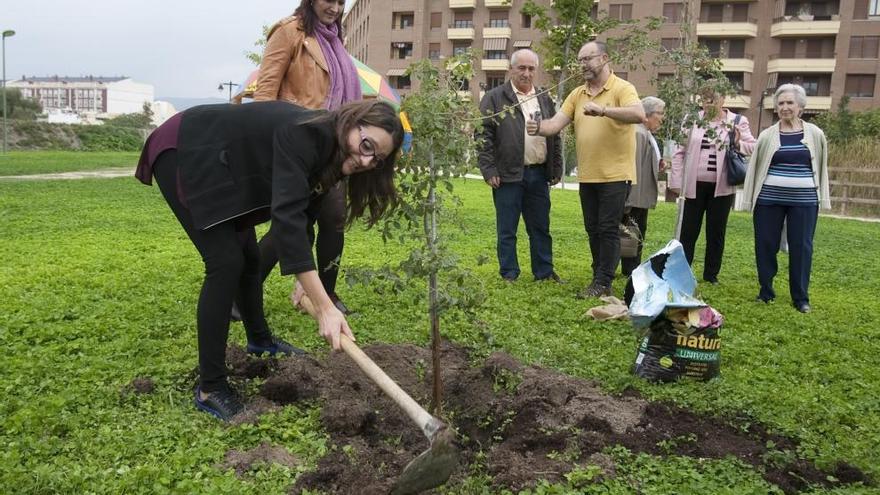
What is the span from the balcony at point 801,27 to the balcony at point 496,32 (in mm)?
17070

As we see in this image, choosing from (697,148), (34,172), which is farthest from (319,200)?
(34,172)

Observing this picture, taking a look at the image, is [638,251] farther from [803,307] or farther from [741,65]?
[741,65]

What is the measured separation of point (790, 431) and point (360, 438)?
5.86 ft

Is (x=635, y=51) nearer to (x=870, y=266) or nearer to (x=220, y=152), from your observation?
(x=220, y=152)

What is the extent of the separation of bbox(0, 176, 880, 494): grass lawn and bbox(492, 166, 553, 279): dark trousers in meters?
0.19

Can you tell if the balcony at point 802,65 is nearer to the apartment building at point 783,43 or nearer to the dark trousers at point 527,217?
the apartment building at point 783,43

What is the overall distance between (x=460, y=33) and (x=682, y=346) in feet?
166

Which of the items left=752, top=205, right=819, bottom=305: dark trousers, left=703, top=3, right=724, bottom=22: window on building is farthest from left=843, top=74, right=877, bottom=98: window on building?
left=752, top=205, right=819, bottom=305: dark trousers

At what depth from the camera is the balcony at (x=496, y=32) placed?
5066 cm

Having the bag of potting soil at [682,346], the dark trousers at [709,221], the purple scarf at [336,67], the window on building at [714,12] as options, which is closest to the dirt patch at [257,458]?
Result: the bag of potting soil at [682,346]

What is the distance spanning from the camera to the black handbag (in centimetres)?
596

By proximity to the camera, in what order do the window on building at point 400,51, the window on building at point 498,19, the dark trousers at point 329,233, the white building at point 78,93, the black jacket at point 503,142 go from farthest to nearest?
the white building at point 78,93, the window on building at point 400,51, the window on building at point 498,19, the black jacket at point 503,142, the dark trousers at point 329,233

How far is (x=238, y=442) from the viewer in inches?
109

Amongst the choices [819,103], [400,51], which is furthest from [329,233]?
[400,51]
